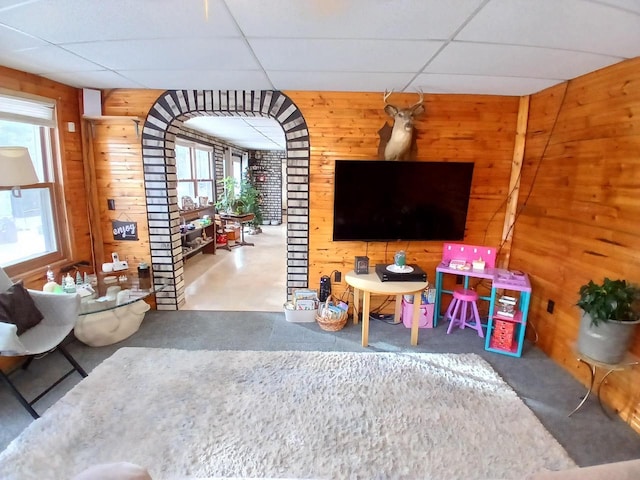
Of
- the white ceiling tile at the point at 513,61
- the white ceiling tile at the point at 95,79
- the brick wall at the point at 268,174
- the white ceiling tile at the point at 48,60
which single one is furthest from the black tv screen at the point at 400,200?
the brick wall at the point at 268,174

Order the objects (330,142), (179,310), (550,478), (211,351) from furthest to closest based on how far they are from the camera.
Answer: (179,310) → (330,142) → (211,351) → (550,478)

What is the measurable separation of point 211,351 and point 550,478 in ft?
7.78

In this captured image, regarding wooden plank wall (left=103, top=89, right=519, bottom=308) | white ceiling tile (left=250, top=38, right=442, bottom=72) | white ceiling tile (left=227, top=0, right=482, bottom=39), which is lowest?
wooden plank wall (left=103, top=89, right=519, bottom=308)

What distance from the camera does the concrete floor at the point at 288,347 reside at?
194 cm

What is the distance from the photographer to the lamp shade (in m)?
2.10

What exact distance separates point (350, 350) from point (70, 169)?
3.04m

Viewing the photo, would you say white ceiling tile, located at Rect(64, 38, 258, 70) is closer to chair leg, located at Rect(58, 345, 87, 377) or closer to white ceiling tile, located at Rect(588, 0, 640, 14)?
white ceiling tile, located at Rect(588, 0, 640, 14)

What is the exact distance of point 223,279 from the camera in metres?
4.66

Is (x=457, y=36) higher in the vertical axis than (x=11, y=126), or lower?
higher

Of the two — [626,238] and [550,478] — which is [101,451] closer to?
[550,478]

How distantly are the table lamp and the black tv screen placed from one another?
227 cm

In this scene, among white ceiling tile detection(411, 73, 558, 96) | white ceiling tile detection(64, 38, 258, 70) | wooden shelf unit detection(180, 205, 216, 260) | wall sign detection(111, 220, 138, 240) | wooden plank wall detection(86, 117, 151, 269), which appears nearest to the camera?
white ceiling tile detection(64, 38, 258, 70)

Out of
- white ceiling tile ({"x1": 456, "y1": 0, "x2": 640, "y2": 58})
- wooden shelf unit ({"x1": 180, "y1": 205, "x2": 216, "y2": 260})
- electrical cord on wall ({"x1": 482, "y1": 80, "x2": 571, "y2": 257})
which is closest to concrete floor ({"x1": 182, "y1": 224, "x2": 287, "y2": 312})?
wooden shelf unit ({"x1": 180, "y1": 205, "x2": 216, "y2": 260})

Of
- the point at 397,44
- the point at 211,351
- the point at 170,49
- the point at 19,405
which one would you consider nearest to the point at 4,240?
the point at 19,405
